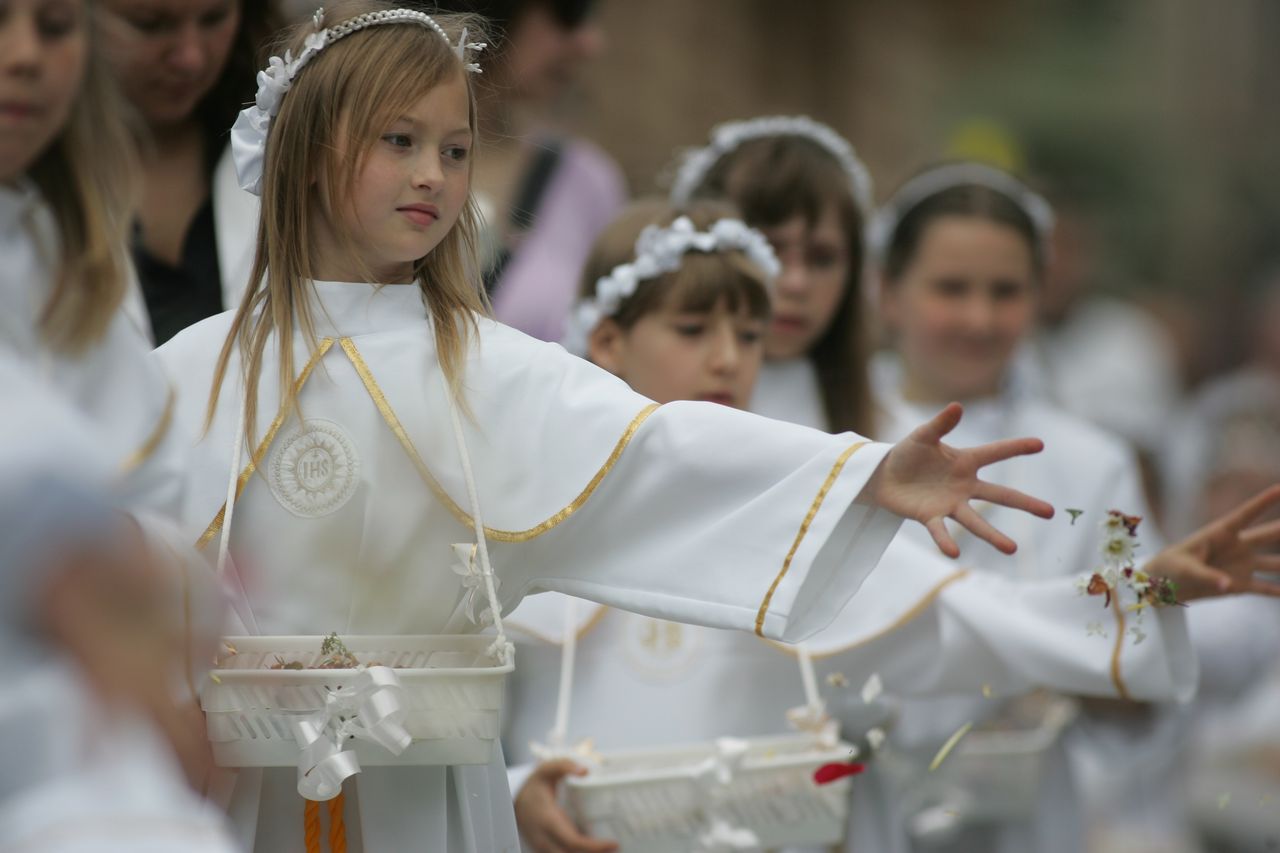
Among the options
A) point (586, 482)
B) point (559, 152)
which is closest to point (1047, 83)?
point (559, 152)

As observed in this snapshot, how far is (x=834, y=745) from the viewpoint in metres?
3.91

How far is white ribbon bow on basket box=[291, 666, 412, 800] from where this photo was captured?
287 centimetres

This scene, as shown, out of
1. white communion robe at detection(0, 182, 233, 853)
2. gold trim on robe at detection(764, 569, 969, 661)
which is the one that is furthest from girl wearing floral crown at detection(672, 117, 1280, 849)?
white communion robe at detection(0, 182, 233, 853)

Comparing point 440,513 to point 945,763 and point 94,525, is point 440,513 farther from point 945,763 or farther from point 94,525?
point 945,763

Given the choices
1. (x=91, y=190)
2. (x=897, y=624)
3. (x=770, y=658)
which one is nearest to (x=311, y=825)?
(x=91, y=190)

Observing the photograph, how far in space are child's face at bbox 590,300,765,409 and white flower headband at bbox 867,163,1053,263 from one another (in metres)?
1.57

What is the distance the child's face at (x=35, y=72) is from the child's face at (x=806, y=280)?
2.09 metres

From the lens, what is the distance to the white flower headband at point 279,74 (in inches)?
124

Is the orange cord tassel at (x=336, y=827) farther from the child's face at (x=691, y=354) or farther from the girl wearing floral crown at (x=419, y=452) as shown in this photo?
the child's face at (x=691, y=354)

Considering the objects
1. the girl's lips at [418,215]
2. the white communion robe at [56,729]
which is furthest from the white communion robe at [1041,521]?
the white communion robe at [56,729]

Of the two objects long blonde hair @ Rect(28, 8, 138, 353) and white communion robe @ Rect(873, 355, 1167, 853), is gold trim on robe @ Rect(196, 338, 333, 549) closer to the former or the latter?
long blonde hair @ Rect(28, 8, 138, 353)

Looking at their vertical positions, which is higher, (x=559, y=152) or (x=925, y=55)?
(x=559, y=152)

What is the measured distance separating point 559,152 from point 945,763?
2576 millimetres

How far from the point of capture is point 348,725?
9.43 ft
